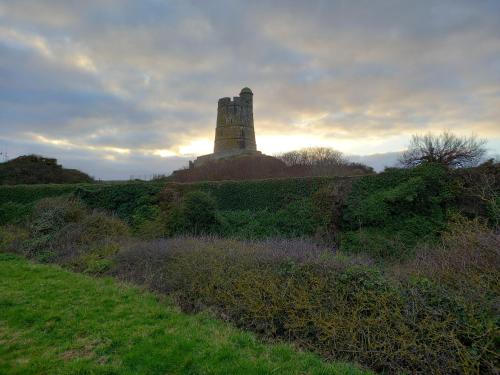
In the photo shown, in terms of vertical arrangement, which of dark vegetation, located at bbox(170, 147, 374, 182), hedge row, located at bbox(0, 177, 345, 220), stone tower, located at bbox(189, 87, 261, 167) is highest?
stone tower, located at bbox(189, 87, 261, 167)

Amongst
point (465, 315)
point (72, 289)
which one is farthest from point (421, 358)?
point (72, 289)

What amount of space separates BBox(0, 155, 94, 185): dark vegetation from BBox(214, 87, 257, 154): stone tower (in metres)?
12.5

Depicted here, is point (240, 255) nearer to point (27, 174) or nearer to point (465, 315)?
point (465, 315)

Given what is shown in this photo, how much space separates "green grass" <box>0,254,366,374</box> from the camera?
11.5 ft

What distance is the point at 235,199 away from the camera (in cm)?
1460

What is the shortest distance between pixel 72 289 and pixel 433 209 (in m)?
10.6

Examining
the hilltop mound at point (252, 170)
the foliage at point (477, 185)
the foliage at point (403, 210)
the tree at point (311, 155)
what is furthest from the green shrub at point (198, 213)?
the tree at point (311, 155)

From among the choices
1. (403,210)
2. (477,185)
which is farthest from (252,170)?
(477,185)

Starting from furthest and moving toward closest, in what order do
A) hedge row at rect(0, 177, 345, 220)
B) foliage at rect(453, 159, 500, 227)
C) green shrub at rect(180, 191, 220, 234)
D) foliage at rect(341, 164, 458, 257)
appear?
hedge row at rect(0, 177, 345, 220), green shrub at rect(180, 191, 220, 234), foliage at rect(341, 164, 458, 257), foliage at rect(453, 159, 500, 227)

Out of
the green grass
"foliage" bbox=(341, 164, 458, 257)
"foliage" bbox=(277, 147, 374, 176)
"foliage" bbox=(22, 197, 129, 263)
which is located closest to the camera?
the green grass

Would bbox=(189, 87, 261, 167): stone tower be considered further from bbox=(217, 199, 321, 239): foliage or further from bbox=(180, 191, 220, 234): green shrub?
bbox=(180, 191, 220, 234): green shrub

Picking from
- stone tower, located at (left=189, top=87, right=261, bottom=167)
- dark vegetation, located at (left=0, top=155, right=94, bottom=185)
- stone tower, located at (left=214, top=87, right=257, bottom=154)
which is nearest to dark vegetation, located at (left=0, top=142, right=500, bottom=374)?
dark vegetation, located at (left=0, top=155, right=94, bottom=185)

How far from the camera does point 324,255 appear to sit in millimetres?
5590

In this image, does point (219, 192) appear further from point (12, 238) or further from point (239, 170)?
point (239, 170)
